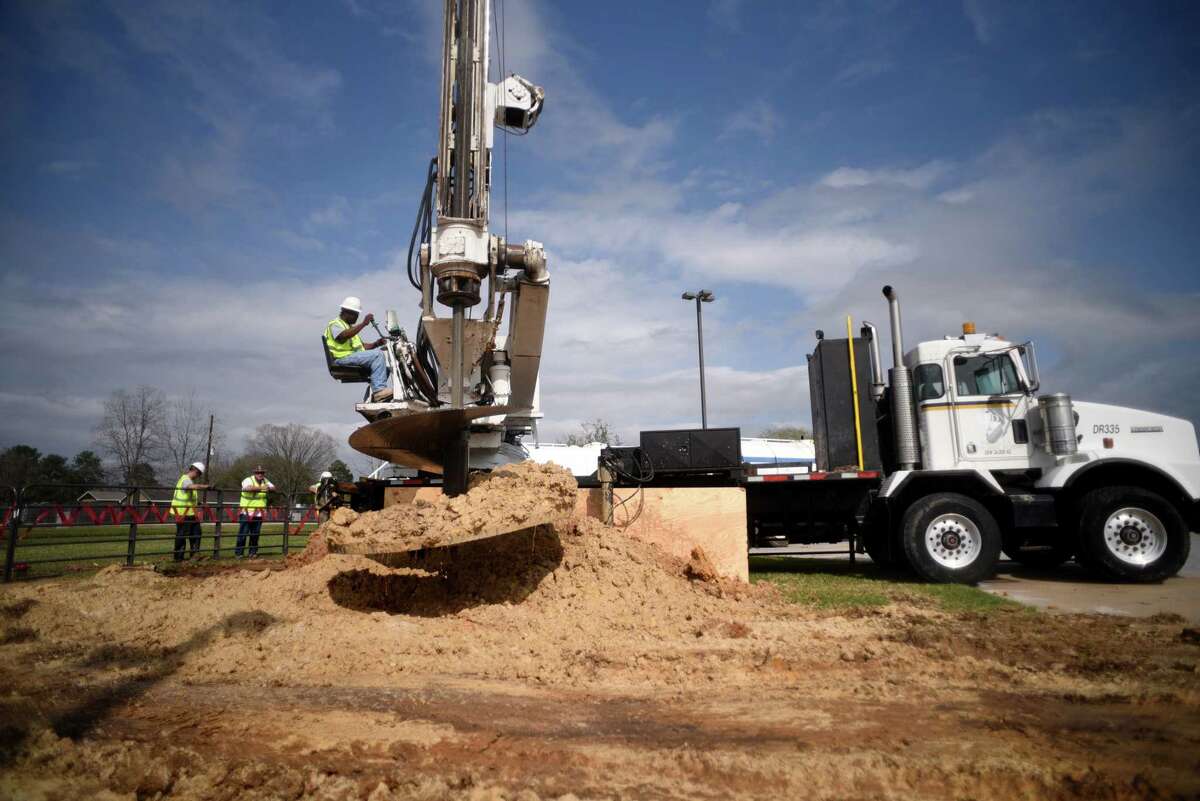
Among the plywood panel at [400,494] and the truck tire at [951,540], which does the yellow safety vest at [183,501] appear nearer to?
the plywood panel at [400,494]

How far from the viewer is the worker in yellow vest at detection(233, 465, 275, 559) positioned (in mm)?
11805

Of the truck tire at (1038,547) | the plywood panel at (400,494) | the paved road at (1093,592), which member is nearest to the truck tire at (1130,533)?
the paved road at (1093,592)

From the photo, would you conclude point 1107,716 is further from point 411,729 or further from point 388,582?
point 388,582

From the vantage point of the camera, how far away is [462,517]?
5.55 metres

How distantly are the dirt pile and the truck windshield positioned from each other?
645 centimetres

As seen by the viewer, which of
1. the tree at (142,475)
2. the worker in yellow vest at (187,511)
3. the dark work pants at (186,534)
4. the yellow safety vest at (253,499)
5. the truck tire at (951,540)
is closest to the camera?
the truck tire at (951,540)

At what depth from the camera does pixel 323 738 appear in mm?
3248

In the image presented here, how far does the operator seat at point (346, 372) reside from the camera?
334 inches

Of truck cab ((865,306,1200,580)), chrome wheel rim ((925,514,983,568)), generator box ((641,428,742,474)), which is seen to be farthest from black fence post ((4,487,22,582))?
chrome wheel rim ((925,514,983,568))

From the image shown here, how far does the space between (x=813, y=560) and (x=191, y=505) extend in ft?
36.9

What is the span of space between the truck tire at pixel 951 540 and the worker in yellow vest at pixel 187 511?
1098 cm

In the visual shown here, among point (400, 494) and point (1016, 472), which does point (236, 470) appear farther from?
point (1016, 472)

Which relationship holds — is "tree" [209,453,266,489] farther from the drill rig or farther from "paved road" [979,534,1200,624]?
"paved road" [979,534,1200,624]

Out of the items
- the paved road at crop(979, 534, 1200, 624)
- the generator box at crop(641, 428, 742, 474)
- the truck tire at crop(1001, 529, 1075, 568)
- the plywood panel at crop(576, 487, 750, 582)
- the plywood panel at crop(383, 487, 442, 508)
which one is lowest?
the paved road at crop(979, 534, 1200, 624)
